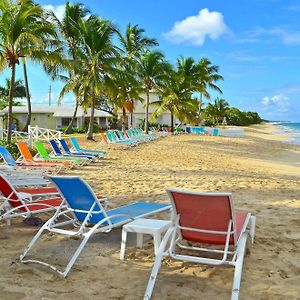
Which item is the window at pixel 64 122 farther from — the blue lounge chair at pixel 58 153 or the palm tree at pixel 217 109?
the blue lounge chair at pixel 58 153

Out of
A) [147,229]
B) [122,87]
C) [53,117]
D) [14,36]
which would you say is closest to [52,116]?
[53,117]

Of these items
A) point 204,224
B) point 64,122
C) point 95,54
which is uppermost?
point 95,54

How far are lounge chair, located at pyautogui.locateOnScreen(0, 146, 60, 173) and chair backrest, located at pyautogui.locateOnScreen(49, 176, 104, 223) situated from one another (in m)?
5.57

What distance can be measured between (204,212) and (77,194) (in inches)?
56.3

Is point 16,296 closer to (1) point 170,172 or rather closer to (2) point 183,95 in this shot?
(1) point 170,172

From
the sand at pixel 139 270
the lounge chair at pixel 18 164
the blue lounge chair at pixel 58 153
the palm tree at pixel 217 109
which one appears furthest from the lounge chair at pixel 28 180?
the palm tree at pixel 217 109

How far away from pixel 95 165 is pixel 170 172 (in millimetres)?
2574

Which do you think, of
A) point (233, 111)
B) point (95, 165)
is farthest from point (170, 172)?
point (233, 111)

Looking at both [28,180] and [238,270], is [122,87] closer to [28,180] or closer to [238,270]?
[28,180]

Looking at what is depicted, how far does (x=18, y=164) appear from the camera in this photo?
10289 mm

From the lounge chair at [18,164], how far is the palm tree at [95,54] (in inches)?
590

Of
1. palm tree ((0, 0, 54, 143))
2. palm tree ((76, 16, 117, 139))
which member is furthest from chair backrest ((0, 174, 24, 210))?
palm tree ((76, 16, 117, 139))

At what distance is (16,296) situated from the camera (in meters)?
3.44

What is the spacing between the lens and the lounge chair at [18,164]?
32.2 feet
